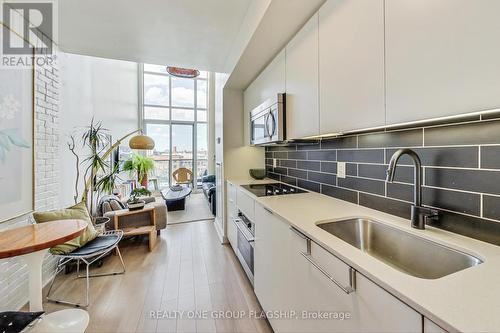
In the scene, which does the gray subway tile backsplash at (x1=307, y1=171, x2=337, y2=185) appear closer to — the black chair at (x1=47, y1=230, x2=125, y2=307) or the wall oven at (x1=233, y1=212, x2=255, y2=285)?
the wall oven at (x1=233, y1=212, x2=255, y2=285)

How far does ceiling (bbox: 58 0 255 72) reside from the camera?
1.73 metres

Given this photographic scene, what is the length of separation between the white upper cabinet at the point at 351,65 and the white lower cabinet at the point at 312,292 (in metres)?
0.68

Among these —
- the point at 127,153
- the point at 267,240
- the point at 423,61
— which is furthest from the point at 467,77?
the point at 127,153

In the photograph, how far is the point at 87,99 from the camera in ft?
9.88

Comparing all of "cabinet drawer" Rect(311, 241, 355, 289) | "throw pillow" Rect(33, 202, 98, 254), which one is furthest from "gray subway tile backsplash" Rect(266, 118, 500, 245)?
"throw pillow" Rect(33, 202, 98, 254)

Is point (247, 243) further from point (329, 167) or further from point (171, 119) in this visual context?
point (171, 119)

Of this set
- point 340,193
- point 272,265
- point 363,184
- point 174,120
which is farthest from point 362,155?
point 174,120

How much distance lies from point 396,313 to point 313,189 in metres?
1.41

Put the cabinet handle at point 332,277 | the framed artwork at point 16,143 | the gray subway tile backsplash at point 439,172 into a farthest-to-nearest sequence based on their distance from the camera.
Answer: the framed artwork at point 16,143 < the gray subway tile backsplash at point 439,172 < the cabinet handle at point 332,277

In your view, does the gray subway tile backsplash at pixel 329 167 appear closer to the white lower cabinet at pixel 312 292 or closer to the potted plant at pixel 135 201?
the white lower cabinet at pixel 312 292

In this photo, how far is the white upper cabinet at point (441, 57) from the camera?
63 cm

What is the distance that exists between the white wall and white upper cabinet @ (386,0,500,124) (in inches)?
119

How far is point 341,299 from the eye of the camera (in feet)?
2.45

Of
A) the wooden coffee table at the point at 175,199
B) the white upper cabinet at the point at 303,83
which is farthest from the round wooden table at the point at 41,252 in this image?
the wooden coffee table at the point at 175,199
